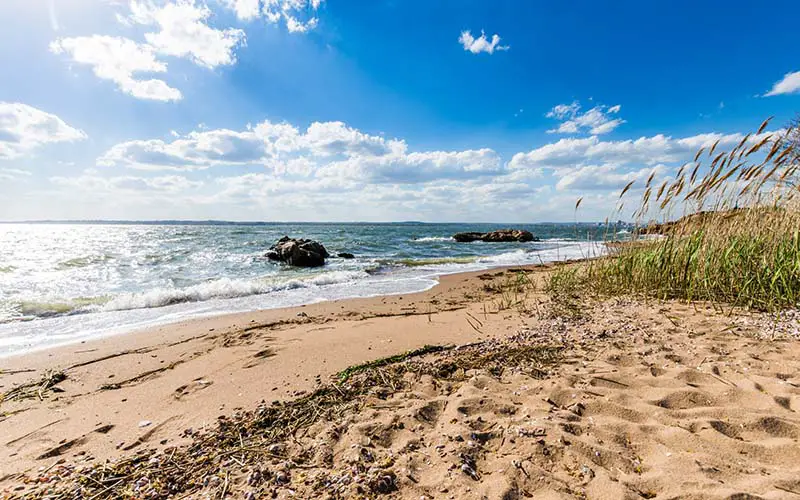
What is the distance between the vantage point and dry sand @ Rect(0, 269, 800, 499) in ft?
5.90

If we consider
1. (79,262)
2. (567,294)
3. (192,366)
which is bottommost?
(79,262)

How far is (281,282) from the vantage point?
11.0 meters

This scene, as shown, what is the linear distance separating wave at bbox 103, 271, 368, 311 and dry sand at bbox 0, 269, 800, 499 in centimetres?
406

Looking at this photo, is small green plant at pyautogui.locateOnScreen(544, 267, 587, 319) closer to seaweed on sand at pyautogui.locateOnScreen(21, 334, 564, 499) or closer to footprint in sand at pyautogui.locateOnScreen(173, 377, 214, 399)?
seaweed on sand at pyautogui.locateOnScreen(21, 334, 564, 499)

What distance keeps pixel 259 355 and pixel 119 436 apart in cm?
164

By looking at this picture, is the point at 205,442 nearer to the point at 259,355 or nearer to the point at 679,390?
the point at 259,355

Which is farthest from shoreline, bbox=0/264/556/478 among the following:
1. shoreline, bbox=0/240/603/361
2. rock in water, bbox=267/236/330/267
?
rock in water, bbox=267/236/330/267

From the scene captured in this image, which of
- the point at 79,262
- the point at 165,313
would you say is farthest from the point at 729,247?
the point at 79,262

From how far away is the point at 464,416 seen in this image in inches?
92.9

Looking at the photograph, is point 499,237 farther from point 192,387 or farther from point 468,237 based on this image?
point 192,387

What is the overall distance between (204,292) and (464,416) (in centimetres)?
896

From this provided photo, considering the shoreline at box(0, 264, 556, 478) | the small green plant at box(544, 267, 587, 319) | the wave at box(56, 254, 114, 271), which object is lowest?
the wave at box(56, 254, 114, 271)

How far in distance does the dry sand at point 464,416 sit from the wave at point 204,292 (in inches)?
160

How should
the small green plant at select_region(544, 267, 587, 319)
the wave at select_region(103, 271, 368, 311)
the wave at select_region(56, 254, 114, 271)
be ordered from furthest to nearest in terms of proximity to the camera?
the wave at select_region(56, 254, 114, 271) < the wave at select_region(103, 271, 368, 311) < the small green plant at select_region(544, 267, 587, 319)
